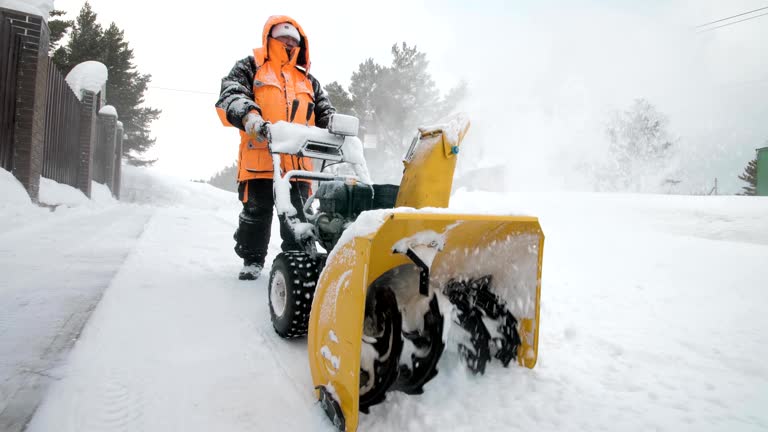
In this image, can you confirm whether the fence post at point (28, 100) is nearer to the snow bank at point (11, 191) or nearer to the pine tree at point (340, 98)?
the snow bank at point (11, 191)

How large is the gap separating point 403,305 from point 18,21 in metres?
9.28

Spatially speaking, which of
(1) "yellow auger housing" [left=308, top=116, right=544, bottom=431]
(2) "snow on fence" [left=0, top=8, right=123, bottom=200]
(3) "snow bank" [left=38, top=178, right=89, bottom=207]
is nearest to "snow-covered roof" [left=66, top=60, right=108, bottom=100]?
(2) "snow on fence" [left=0, top=8, right=123, bottom=200]

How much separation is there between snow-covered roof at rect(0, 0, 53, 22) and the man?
7.15m

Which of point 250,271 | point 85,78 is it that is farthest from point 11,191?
point 85,78

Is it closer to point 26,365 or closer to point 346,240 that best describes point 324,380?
point 346,240

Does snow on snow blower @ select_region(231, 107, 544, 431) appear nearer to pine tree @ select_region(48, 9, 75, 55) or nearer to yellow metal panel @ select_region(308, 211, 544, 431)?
yellow metal panel @ select_region(308, 211, 544, 431)

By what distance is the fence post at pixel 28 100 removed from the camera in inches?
278

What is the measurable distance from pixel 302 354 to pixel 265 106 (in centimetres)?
197

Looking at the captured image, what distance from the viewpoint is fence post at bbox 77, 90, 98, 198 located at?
12273 millimetres

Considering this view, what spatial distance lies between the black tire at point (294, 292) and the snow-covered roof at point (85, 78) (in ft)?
46.8

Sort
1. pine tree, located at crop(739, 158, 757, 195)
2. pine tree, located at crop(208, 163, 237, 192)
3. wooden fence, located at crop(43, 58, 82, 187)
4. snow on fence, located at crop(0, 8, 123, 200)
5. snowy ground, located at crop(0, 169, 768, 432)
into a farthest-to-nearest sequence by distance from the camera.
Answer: pine tree, located at crop(208, 163, 237, 192)
pine tree, located at crop(739, 158, 757, 195)
wooden fence, located at crop(43, 58, 82, 187)
snow on fence, located at crop(0, 8, 123, 200)
snowy ground, located at crop(0, 169, 768, 432)

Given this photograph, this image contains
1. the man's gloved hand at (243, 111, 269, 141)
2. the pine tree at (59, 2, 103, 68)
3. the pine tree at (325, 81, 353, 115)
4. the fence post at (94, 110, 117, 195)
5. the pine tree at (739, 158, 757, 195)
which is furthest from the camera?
the pine tree at (739, 158, 757, 195)

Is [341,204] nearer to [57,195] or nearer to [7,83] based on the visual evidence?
[7,83]

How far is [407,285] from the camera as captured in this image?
1.79 m
